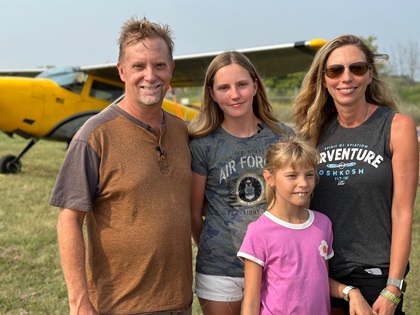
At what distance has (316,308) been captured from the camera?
1.86 meters

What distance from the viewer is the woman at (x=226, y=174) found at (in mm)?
2090

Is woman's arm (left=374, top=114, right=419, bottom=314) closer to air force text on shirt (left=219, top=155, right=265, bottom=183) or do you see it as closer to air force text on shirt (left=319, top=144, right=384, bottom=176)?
air force text on shirt (left=319, top=144, right=384, bottom=176)

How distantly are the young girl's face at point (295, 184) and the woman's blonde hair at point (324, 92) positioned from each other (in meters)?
0.25

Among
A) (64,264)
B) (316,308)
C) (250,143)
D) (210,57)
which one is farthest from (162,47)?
(210,57)

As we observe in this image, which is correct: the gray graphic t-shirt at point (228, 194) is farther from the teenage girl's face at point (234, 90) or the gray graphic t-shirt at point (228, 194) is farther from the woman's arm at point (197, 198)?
the teenage girl's face at point (234, 90)

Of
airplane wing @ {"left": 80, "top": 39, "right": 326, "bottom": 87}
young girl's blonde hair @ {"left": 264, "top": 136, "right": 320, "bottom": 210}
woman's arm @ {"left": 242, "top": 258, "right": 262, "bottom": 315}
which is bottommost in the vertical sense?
woman's arm @ {"left": 242, "top": 258, "right": 262, "bottom": 315}

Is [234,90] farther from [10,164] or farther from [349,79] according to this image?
[10,164]

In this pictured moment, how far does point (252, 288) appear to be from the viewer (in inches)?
74.2

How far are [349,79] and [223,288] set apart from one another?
104cm

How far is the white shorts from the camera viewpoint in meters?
2.08

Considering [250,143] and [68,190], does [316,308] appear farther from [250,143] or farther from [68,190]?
[68,190]

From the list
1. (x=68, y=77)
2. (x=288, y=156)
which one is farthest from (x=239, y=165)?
(x=68, y=77)

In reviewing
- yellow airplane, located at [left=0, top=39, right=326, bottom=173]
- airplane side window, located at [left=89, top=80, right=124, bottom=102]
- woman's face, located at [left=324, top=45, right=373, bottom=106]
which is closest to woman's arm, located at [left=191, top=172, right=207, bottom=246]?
woman's face, located at [left=324, top=45, right=373, bottom=106]

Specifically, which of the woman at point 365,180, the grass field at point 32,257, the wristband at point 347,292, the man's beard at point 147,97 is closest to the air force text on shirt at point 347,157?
the woman at point 365,180
